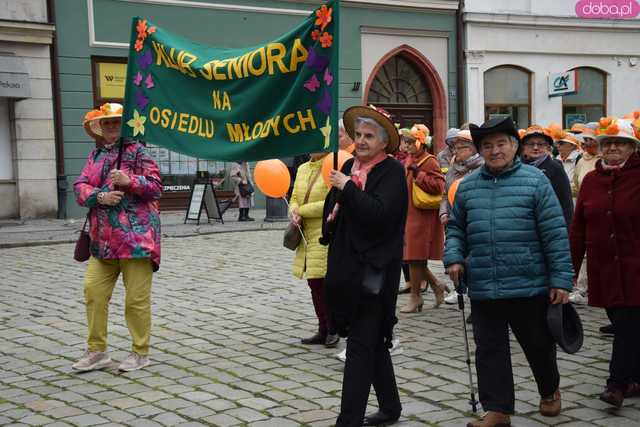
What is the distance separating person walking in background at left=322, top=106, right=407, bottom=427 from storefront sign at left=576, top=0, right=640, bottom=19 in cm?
2331

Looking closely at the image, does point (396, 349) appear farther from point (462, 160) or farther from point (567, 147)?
point (567, 147)

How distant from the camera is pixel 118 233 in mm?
5812

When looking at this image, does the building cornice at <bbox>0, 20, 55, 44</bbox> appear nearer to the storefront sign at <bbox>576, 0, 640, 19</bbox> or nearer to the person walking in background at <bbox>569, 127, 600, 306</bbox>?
the person walking in background at <bbox>569, 127, 600, 306</bbox>

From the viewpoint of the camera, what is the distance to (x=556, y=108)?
25.8 metres

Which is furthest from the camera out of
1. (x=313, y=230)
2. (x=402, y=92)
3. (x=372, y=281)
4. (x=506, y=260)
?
(x=402, y=92)

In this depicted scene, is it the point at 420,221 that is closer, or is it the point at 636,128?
the point at 636,128

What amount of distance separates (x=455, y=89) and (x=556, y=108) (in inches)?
137

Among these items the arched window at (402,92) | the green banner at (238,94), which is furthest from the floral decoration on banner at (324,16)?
the arched window at (402,92)

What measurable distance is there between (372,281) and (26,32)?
621 inches

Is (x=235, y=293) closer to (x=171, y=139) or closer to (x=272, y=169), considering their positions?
(x=272, y=169)

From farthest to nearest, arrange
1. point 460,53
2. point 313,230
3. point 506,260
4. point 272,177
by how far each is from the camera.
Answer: point 460,53 < point 272,177 < point 313,230 < point 506,260

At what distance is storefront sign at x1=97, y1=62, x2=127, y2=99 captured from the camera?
19656mm

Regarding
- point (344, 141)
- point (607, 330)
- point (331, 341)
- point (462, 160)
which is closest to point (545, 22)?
point (462, 160)

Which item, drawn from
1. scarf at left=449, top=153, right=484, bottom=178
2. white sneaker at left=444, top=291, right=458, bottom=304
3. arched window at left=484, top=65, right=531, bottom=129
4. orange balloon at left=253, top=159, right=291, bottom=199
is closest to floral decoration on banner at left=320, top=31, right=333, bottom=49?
orange balloon at left=253, top=159, right=291, bottom=199
